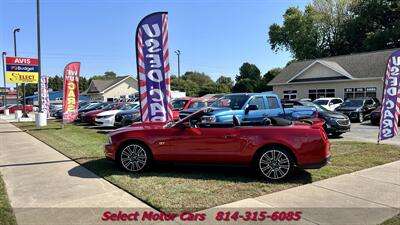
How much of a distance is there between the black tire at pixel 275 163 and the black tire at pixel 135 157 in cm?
226

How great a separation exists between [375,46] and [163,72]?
4326cm

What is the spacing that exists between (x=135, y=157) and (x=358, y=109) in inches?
704

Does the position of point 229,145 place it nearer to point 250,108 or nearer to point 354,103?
point 250,108

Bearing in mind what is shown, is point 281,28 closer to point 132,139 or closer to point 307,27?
point 307,27

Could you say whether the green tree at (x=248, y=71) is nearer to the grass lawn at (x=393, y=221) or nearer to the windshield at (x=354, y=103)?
the windshield at (x=354, y=103)

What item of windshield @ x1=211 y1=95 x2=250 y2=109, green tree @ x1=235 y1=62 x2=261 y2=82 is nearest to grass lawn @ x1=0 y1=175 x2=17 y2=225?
windshield @ x1=211 y1=95 x2=250 y2=109

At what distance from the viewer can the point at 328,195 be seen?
5.38 m

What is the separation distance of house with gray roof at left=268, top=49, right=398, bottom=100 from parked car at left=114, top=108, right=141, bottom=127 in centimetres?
2117

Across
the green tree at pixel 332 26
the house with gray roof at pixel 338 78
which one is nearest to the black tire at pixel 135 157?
the house with gray roof at pixel 338 78

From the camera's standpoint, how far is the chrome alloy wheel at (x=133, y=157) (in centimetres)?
678

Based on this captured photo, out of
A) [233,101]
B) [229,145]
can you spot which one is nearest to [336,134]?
[233,101]

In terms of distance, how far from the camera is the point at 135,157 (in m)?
6.82

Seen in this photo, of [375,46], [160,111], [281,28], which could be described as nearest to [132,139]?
[160,111]

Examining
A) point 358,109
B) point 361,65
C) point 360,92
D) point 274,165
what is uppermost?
point 361,65
